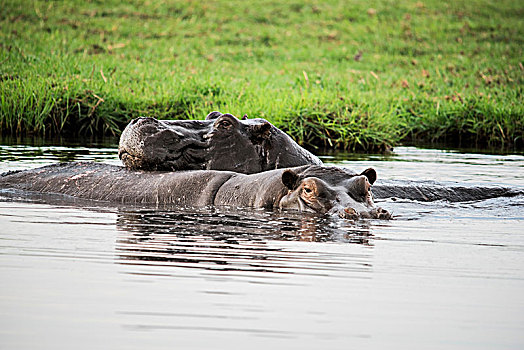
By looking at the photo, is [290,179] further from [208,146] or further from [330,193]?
[208,146]

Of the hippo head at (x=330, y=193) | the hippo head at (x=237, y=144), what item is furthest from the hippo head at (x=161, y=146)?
the hippo head at (x=330, y=193)

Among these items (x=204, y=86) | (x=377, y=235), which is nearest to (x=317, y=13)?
(x=204, y=86)

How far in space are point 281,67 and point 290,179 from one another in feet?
56.1

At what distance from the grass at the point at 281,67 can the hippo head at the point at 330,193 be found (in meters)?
6.95

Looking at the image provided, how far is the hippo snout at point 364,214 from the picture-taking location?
19.8ft

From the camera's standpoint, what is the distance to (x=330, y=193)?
636 cm

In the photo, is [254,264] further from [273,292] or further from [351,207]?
[351,207]

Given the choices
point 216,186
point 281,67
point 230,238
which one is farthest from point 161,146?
point 281,67

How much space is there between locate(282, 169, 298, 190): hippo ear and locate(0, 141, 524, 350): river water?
28 centimetres

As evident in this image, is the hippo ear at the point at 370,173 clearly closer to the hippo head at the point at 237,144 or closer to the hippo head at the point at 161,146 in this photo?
the hippo head at the point at 237,144

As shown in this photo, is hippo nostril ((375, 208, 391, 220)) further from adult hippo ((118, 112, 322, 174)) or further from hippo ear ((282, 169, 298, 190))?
adult hippo ((118, 112, 322, 174))

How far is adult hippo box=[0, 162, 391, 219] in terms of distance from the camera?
6.35 m

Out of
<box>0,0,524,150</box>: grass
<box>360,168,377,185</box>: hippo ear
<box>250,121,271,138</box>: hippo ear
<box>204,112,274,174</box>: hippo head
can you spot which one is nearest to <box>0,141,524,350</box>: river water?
<box>360,168,377,185</box>: hippo ear

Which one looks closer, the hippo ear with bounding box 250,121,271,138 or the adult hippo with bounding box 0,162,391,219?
the adult hippo with bounding box 0,162,391,219
